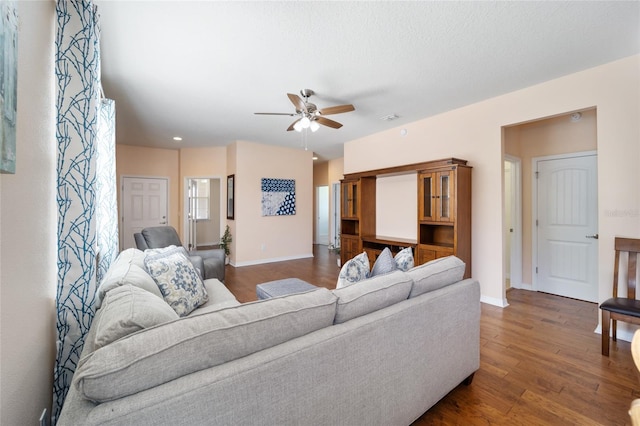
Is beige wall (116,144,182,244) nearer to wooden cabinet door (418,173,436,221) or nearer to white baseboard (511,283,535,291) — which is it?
wooden cabinet door (418,173,436,221)

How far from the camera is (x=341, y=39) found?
2.24m

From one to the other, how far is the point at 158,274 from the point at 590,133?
5.02 m

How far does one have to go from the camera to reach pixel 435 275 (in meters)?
1.75

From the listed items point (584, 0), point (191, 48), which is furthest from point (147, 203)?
point (584, 0)

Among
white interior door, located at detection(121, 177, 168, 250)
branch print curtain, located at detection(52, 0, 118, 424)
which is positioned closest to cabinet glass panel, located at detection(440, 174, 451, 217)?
branch print curtain, located at detection(52, 0, 118, 424)

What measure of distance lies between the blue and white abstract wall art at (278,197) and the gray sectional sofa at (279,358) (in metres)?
4.16

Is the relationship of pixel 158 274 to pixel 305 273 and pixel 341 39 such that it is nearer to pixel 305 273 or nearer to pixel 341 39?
pixel 341 39

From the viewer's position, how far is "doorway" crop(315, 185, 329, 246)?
8.61 metres

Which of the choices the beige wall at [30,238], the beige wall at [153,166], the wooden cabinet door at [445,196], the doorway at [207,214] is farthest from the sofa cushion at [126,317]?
the doorway at [207,214]

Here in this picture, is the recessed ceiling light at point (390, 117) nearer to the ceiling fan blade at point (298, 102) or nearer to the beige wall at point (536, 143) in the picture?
the beige wall at point (536, 143)

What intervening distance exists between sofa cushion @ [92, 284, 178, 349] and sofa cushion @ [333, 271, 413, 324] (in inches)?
30.0

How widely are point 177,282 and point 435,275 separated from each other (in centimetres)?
177

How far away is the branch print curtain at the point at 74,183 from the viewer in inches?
60.2

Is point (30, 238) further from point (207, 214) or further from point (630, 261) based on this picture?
point (207, 214)
